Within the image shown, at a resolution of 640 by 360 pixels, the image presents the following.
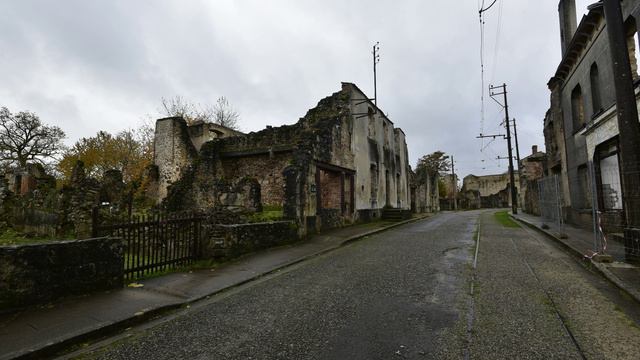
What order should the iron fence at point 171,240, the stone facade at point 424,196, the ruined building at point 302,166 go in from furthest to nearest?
the stone facade at point 424,196
the ruined building at point 302,166
the iron fence at point 171,240

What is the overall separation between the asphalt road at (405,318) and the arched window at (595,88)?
803 cm

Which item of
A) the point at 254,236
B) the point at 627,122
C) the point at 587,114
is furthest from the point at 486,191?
the point at 254,236

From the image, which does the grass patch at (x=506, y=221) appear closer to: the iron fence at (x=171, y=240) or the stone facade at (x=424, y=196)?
the stone facade at (x=424, y=196)

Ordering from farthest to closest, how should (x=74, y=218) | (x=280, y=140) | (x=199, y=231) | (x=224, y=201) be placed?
(x=280, y=140)
(x=74, y=218)
(x=224, y=201)
(x=199, y=231)

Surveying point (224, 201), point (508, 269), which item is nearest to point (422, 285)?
point (508, 269)

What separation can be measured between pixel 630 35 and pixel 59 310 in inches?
609

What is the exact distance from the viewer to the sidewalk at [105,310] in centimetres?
361

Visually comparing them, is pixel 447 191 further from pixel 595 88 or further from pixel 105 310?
pixel 105 310

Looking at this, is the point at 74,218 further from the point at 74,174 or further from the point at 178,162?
the point at 178,162

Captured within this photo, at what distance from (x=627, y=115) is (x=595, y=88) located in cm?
715

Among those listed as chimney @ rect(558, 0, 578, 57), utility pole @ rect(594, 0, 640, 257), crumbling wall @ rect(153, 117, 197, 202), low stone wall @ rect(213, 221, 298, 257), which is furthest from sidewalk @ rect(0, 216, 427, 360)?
crumbling wall @ rect(153, 117, 197, 202)

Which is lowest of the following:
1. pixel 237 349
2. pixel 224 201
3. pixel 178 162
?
pixel 237 349

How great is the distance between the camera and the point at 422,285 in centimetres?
571

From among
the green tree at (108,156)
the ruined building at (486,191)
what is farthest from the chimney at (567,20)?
the ruined building at (486,191)
